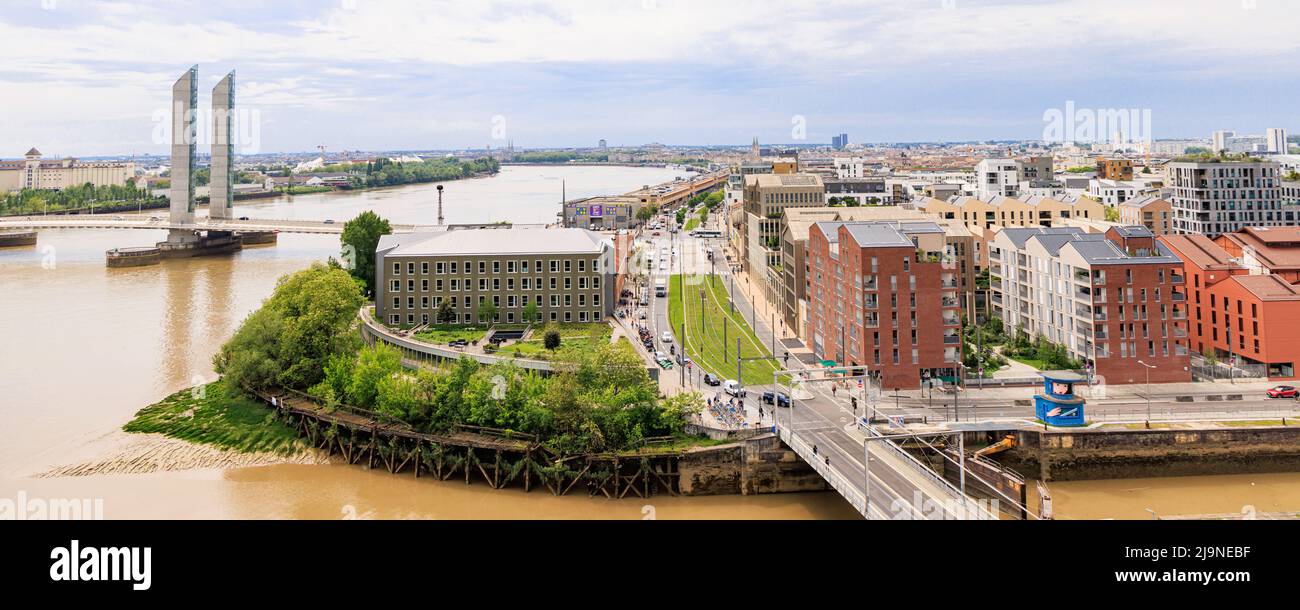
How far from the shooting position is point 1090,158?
13225cm

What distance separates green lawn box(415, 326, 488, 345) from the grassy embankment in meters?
6.75

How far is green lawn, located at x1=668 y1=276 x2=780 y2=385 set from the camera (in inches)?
1087

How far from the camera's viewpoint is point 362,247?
→ 43.5 m

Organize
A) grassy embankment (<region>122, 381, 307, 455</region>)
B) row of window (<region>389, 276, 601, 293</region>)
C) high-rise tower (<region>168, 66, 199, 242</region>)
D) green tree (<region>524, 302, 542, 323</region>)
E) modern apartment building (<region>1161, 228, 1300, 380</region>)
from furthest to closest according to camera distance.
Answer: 1. high-rise tower (<region>168, 66, 199, 242</region>)
2. row of window (<region>389, 276, 601, 293</region>)
3. green tree (<region>524, 302, 542, 323</region>)
4. modern apartment building (<region>1161, 228, 1300, 380</region>)
5. grassy embankment (<region>122, 381, 307, 455</region>)

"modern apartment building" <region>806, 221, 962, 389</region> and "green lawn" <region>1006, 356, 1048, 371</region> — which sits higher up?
"modern apartment building" <region>806, 221, 962, 389</region>

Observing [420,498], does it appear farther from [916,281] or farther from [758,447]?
[916,281]

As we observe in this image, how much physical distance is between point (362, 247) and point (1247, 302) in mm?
38452

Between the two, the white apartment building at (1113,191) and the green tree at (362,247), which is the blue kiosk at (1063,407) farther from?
the white apartment building at (1113,191)

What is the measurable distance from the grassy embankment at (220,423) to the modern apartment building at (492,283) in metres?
8.15

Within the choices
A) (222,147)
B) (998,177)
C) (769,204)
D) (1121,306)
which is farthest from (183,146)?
(1121,306)

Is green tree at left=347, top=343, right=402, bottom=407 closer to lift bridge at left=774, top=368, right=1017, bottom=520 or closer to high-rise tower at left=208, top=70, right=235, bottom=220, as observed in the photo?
lift bridge at left=774, top=368, right=1017, bottom=520

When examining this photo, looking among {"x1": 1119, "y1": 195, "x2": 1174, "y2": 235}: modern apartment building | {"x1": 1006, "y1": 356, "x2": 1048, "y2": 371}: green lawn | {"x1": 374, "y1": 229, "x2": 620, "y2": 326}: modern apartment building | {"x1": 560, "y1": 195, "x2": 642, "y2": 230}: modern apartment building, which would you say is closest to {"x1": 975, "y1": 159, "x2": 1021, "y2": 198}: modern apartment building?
{"x1": 1119, "y1": 195, "x2": 1174, "y2": 235}: modern apartment building

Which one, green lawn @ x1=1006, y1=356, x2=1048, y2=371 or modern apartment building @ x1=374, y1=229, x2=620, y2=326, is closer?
green lawn @ x1=1006, y1=356, x2=1048, y2=371
